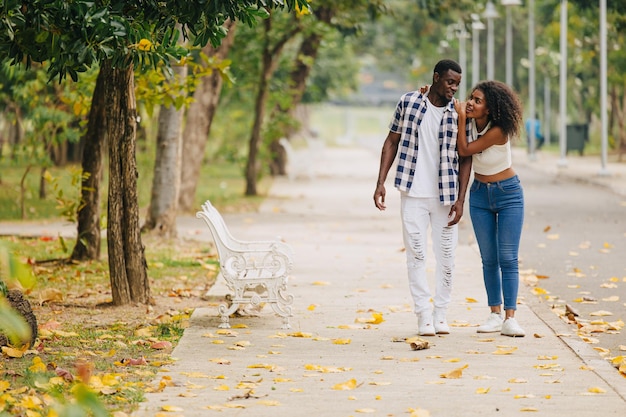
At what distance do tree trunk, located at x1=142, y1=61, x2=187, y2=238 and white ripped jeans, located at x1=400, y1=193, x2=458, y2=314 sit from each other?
770cm

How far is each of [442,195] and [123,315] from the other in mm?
2820

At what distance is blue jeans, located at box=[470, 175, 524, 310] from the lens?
327 inches

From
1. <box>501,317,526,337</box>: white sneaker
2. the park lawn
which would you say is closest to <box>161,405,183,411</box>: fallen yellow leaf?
the park lawn

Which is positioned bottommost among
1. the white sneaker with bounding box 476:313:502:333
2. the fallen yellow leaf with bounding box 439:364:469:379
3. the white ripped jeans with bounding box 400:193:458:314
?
the white sneaker with bounding box 476:313:502:333

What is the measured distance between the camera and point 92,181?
12.1 m

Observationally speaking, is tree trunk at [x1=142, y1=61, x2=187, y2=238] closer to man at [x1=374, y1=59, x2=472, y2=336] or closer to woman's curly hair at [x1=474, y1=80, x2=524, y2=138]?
man at [x1=374, y1=59, x2=472, y2=336]

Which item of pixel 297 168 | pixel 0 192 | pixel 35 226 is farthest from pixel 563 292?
pixel 297 168

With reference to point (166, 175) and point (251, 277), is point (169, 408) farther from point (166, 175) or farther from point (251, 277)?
point (166, 175)

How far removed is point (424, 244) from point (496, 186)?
648 millimetres

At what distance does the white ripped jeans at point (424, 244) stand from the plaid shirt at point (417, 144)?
133 mm

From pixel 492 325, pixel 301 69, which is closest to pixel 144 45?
pixel 492 325

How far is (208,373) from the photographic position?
6.88 m

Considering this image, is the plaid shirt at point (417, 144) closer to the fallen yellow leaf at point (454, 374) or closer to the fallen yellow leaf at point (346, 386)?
the fallen yellow leaf at point (454, 374)

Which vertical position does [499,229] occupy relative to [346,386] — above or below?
above
